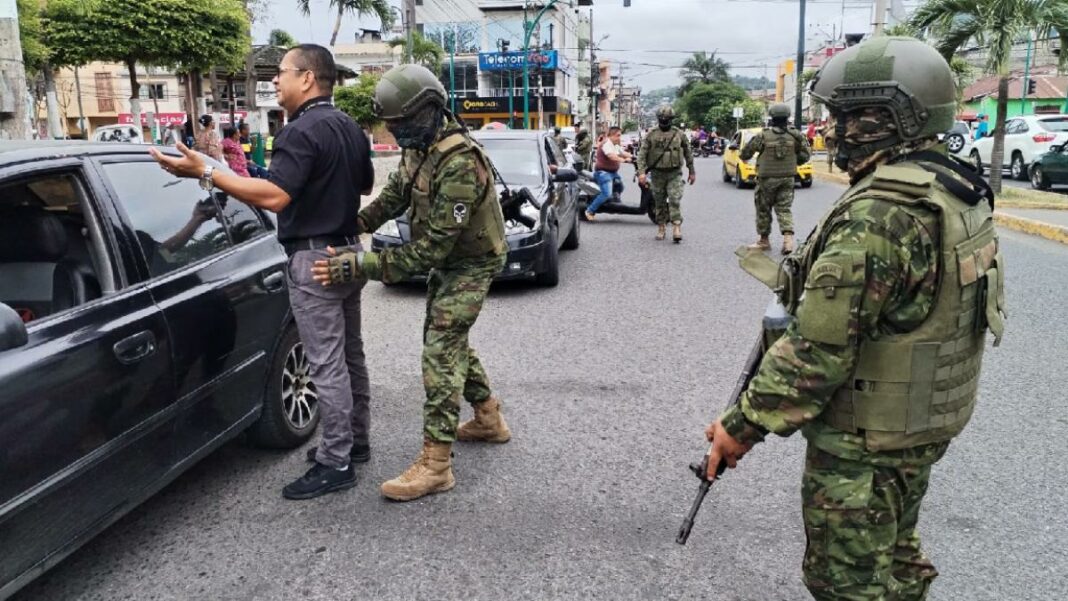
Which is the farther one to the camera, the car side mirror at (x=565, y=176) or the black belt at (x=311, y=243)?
the car side mirror at (x=565, y=176)

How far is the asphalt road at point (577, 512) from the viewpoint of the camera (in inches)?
115

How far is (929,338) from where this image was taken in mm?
1942

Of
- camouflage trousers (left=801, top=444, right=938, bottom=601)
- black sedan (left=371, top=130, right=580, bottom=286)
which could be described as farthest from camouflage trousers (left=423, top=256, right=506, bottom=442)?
black sedan (left=371, top=130, right=580, bottom=286)

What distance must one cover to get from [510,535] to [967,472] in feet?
7.03

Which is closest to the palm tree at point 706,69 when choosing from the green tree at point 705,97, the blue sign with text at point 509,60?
the green tree at point 705,97

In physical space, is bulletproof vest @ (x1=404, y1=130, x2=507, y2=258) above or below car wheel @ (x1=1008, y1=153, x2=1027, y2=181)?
above

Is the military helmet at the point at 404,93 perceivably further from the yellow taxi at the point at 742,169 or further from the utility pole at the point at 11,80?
the yellow taxi at the point at 742,169

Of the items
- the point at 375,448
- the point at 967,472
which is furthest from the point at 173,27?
the point at 967,472

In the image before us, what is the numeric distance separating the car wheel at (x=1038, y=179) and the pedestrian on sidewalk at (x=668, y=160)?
11097 mm

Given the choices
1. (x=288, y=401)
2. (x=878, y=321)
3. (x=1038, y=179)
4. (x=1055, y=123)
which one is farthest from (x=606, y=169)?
(x=1055, y=123)

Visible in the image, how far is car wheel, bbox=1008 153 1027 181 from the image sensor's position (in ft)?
66.9

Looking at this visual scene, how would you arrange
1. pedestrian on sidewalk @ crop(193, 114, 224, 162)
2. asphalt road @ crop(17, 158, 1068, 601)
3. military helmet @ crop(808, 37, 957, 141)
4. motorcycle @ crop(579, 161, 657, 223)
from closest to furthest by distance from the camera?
1. military helmet @ crop(808, 37, 957, 141)
2. asphalt road @ crop(17, 158, 1068, 601)
3. motorcycle @ crop(579, 161, 657, 223)
4. pedestrian on sidewalk @ crop(193, 114, 224, 162)

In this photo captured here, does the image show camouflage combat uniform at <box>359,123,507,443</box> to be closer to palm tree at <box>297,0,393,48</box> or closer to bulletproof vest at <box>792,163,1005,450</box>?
bulletproof vest at <box>792,163,1005,450</box>

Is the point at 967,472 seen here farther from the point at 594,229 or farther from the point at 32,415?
the point at 594,229
